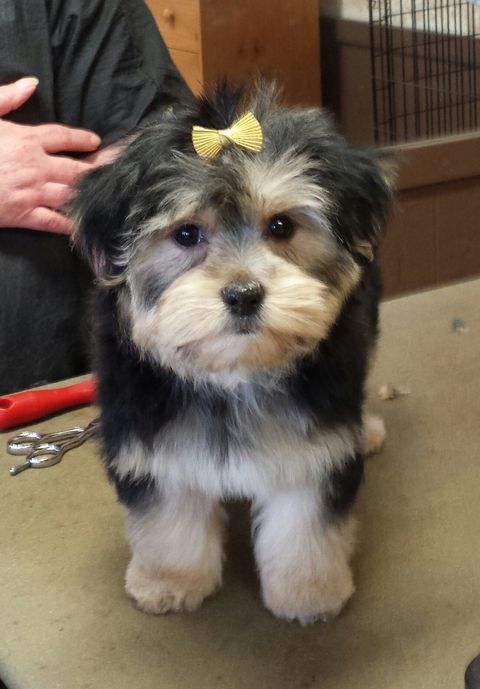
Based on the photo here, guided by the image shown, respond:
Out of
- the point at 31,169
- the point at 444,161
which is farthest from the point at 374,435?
the point at 444,161

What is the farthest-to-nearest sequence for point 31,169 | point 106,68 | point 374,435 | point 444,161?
point 444,161 → point 106,68 → point 31,169 → point 374,435

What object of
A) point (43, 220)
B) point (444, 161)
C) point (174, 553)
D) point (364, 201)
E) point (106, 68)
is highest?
point (364, 201)

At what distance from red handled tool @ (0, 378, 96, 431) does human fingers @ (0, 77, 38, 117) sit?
0.43 m

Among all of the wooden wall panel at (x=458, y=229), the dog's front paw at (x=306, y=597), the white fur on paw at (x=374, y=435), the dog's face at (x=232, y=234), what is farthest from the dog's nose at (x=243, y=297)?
the wooden wall panel at (x=458, y=229)

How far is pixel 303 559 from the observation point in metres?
0.97

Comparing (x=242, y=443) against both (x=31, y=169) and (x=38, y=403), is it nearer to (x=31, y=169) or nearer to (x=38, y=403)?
(x=38, y=403)

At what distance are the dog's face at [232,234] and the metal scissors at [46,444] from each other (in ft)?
1.38

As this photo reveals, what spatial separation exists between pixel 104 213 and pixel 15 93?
2.04 feet

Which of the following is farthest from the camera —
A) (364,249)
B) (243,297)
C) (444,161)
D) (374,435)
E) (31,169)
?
(444,161)

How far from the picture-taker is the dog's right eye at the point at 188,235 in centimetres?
83

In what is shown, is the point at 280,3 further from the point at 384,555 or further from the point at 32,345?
the point at 384,555

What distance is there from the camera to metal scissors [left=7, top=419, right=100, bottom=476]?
1226mm

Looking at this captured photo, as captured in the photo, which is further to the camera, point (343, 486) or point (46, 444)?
point (46, 444)

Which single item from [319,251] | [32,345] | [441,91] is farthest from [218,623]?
[441,91]
